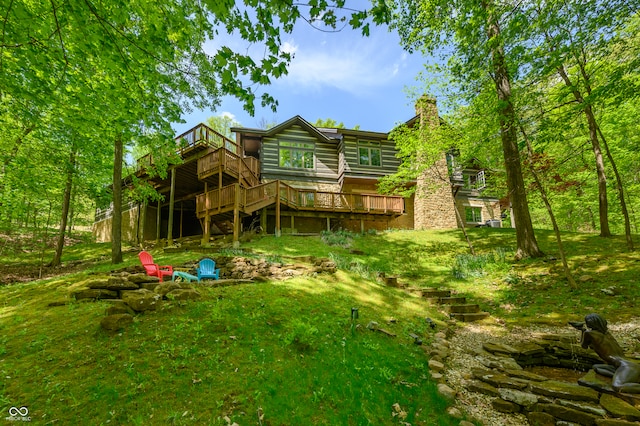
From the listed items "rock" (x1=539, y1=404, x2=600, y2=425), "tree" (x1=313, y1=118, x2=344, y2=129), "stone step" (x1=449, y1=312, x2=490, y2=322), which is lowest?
"stone step" (x1=449, y1=312, x2=490, y2=322)

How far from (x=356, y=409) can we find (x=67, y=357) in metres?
3.54

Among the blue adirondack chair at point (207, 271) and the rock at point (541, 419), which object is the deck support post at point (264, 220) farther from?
the rock at point (541, 419)

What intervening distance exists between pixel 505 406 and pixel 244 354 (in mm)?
3357

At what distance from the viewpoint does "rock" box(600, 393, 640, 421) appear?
9.68 ft

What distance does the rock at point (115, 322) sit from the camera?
3.97 metres

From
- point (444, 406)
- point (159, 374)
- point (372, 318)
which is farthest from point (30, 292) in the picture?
point (444, 406)

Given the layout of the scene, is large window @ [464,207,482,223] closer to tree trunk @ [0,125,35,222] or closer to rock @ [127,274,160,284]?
rock @ [127,274,160,284]

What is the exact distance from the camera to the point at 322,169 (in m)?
20.5

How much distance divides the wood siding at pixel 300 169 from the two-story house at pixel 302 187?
0.07m

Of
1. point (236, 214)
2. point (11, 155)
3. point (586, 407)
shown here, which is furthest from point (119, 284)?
point (586, 407)

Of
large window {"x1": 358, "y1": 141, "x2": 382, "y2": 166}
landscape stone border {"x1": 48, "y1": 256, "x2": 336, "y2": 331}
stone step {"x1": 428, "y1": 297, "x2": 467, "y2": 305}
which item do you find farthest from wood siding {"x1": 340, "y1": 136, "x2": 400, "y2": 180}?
stone step {"x1": 428, "y1": 297, "x2": 467, "y2": 305}

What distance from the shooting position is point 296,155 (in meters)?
20.1

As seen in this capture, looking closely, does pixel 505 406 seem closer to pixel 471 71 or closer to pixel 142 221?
pixel 471 71

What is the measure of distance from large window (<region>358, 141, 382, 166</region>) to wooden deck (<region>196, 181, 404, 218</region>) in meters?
3.66
